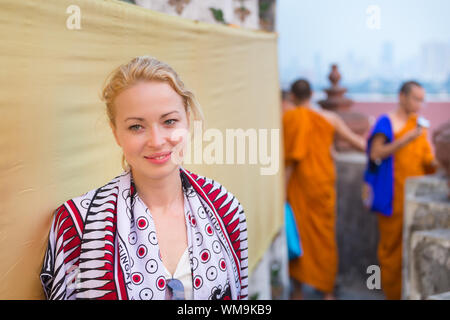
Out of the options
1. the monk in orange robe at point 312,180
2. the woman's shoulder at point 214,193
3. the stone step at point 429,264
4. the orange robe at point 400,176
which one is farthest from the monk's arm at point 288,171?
the woman's shoulder at point 214,193

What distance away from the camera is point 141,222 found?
1.12 metres

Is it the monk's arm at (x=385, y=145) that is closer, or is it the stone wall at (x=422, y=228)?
the stone wall at (x=422, y=228)

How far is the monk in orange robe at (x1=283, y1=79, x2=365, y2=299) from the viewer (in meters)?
3.77

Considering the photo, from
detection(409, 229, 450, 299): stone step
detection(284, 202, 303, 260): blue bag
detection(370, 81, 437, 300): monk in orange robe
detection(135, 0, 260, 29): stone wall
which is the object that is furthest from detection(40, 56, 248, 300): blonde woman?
detection(370, 81, 437, 300): monk in orange robe

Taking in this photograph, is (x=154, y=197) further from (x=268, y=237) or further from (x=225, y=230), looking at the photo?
(x=268, y=237)

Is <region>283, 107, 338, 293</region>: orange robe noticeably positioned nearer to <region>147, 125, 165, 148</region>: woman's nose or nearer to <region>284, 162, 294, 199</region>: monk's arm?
<region>284, 162, 294, 199</region>: monk's arm

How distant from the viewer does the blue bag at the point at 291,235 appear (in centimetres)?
365

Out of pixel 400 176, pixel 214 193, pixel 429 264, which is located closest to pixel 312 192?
pixel 400 176

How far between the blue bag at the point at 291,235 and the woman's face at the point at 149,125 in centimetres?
256

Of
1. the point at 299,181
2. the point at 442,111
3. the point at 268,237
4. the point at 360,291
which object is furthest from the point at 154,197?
the point at 442,111

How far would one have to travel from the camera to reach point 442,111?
643 centimetres

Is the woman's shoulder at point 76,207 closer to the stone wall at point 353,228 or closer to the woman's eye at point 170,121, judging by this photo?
the woman's eye at point 170,121
